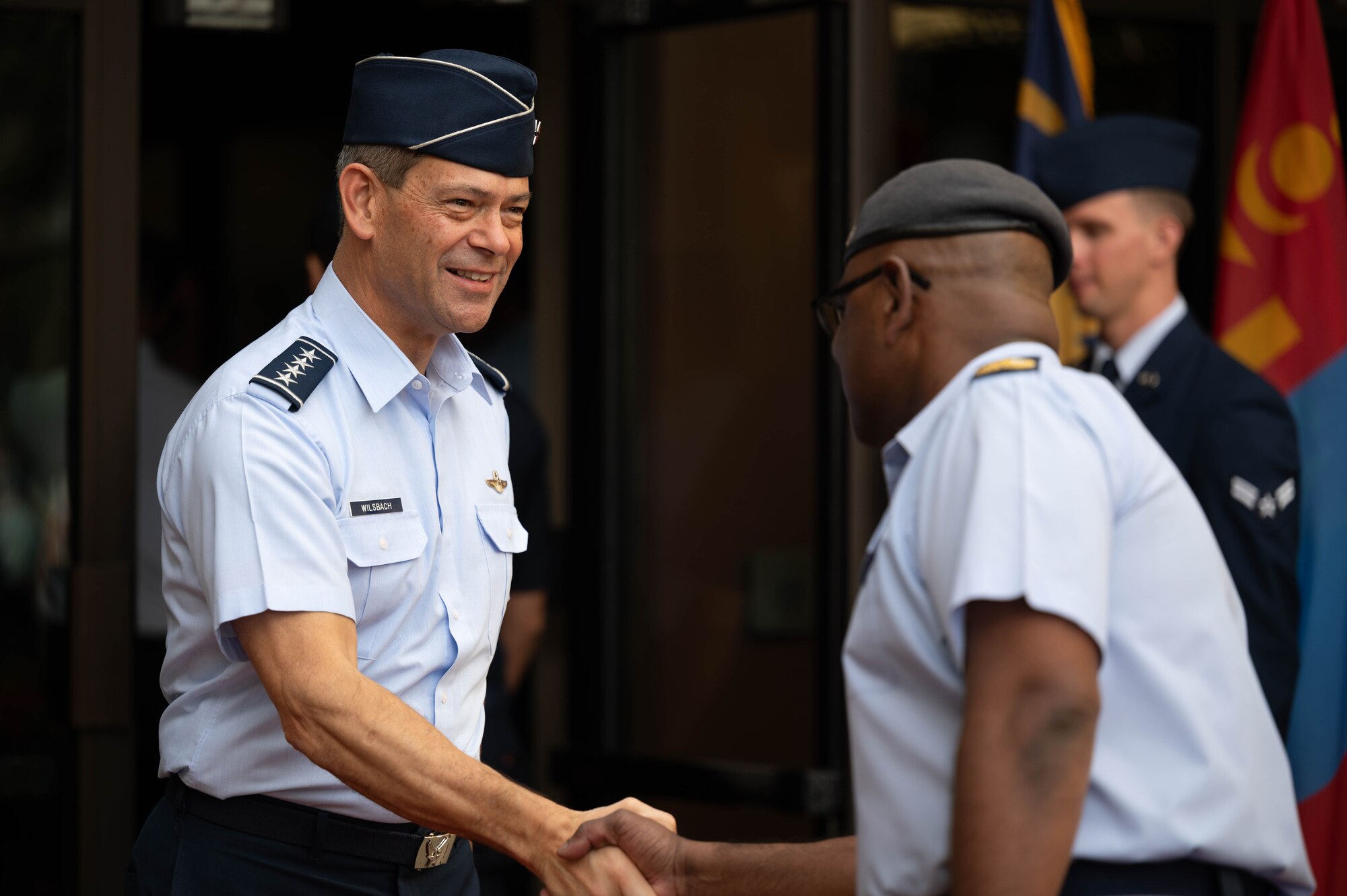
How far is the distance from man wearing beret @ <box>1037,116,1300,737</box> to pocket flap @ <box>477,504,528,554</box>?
1434 mm

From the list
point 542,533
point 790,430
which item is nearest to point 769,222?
point 790,430

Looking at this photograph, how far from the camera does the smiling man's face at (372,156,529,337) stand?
207 centimetres

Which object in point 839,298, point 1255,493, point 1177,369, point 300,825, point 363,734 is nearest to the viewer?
point 839,298

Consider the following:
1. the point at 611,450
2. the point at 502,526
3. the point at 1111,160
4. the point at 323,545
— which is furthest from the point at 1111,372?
the point at 323,545

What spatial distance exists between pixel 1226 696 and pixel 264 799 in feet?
3.93

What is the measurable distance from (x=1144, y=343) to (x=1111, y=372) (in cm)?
9

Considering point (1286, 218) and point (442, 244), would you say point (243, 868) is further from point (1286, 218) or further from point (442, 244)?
point (1286, 218)

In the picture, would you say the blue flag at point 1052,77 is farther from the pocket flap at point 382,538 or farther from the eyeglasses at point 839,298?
the pocket flap at point 382,538

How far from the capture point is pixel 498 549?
217 centimetres

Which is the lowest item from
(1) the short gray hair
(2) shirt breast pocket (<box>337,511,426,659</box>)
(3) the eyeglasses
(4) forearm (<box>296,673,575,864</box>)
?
(4) forearm (<box>296,673,575,864</box>)

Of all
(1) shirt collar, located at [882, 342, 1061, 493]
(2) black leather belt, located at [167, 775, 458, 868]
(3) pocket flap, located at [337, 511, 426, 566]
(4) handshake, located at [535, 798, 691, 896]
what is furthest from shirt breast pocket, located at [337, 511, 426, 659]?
(1) shirt collar, located at [882, 342, 1061, 493]

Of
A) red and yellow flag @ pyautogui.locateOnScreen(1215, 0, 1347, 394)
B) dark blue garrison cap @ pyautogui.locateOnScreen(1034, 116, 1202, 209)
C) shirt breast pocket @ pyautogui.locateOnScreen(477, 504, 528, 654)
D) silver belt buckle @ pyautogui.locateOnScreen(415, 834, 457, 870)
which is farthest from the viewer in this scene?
red and yellow flag @ pyautogui.locateOnScreen(1215, 0, 1347, 394)

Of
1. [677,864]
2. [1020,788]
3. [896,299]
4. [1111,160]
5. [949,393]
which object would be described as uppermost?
[1111,160]

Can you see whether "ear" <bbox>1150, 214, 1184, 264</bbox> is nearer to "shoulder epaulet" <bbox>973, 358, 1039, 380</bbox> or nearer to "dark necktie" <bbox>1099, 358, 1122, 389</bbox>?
"dark necktie" <bbox>1099, 358, 1122, 389</bbox>
